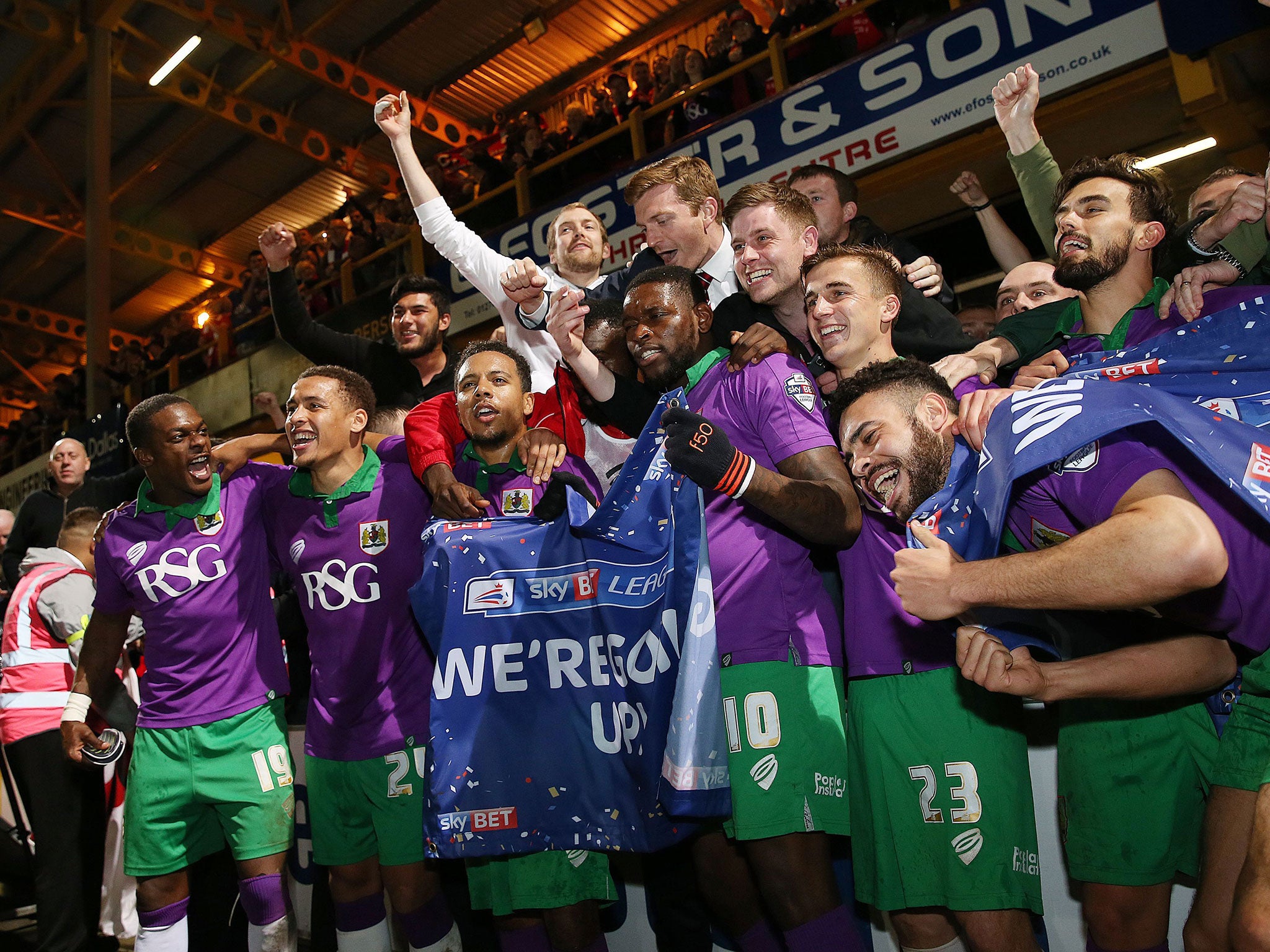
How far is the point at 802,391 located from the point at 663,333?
2.06 ft

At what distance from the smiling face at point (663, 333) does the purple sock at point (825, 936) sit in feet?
5.27

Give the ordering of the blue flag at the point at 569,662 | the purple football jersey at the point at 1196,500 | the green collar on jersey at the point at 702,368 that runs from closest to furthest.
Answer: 1. the purple football jersey at the point at 1196,500
2. the blue flag at the point at 569,662
3. the green collar on jersey at the point at 702,368

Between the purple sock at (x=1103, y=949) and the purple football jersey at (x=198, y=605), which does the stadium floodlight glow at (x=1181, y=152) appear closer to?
the purple sock at (x=1103, y=949)

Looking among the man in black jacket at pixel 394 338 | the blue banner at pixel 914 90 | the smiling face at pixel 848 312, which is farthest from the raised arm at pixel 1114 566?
the blue banner at pixel 914 90

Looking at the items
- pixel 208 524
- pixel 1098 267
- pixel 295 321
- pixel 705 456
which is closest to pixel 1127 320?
pixel 1098 267

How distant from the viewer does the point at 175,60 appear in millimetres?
12297

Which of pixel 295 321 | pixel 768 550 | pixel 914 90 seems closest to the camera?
pixel 768 550

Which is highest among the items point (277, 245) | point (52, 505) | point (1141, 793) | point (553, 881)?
point (277, 245)

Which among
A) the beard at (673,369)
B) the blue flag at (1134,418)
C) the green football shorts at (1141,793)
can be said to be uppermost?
the beard at (673,369)

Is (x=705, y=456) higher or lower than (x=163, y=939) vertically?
higher

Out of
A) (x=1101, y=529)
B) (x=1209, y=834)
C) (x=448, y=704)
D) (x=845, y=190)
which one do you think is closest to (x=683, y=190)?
(x=845, y=190)

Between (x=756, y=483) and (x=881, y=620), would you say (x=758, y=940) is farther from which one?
(x=756, y=483)

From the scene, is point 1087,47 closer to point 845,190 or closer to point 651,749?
point 845,190

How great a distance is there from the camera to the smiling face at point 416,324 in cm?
439
